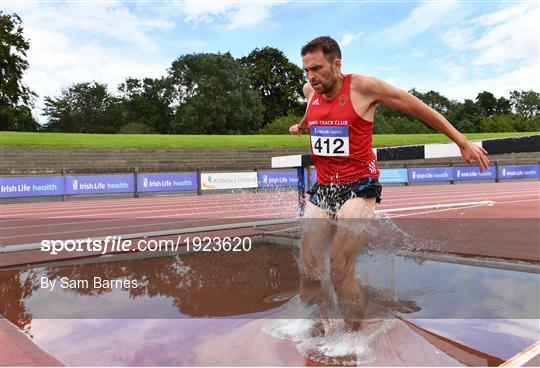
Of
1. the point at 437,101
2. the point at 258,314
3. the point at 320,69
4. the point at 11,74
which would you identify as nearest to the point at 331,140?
the point at 320,69

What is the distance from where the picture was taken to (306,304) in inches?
124

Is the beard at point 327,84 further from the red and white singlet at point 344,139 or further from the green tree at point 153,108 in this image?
the green tree at point 153,108

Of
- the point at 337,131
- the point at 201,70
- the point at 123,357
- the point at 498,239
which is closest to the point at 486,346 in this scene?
the point at 337,131

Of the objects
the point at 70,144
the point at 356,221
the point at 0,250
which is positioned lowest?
the point at 0,250

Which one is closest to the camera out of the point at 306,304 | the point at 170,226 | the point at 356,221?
the point at 356,221

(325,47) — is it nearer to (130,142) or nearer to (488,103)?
(130,142)

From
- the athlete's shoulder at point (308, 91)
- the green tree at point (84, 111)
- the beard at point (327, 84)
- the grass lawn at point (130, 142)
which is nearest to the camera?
the beard at point (327, 84)

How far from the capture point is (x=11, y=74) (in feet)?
152

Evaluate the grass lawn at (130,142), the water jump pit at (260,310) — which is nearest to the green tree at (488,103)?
the grass lawn at (130,142)

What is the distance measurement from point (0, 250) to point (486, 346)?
15.2ft

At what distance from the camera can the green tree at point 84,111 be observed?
70.9 metres

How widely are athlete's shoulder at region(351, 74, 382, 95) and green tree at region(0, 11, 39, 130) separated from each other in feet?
164

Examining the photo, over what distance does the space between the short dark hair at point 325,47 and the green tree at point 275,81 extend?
66.0 meters

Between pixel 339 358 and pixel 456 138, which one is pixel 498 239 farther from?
pixel 339 358
